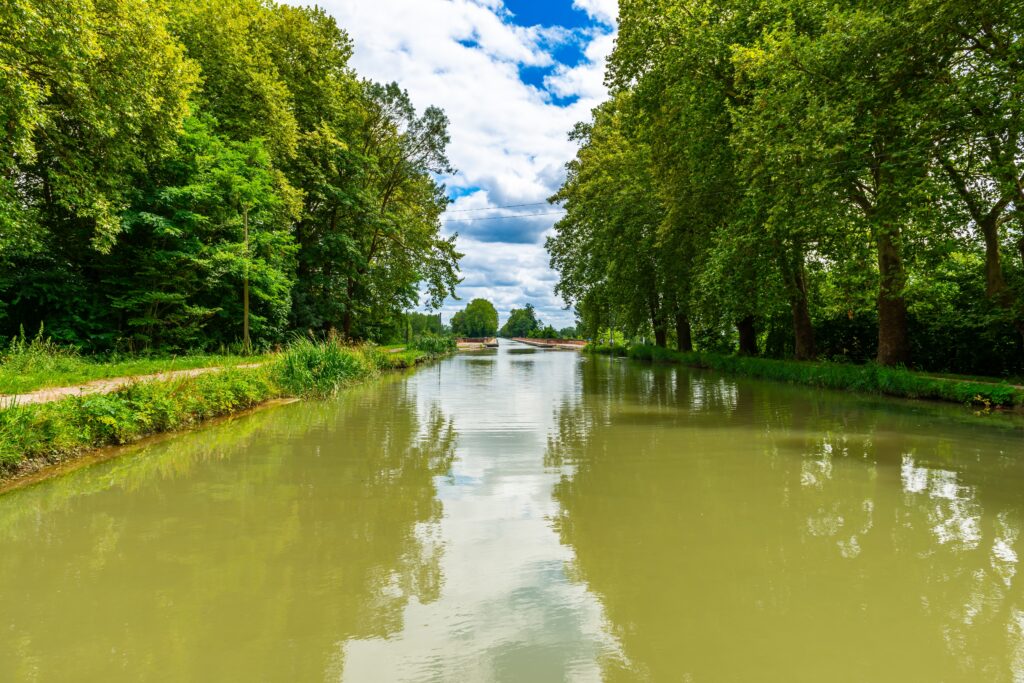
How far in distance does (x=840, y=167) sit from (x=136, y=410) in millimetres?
15365

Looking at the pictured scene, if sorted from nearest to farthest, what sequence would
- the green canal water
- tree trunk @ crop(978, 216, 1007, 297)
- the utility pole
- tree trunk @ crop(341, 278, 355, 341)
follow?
the green canal water → tree trunk @ crop(978, 216, 1007, 297) → the utility pole → tree trunk @ crop(341, 278, 355, 341)

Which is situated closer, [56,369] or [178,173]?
[56,369]

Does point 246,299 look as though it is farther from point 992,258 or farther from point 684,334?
point 684,334

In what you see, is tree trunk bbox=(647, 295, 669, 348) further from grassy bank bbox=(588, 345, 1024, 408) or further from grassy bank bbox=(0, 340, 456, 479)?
grassy bank bbox=(0, 340, 456, 479)

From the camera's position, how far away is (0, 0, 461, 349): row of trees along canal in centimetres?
1295

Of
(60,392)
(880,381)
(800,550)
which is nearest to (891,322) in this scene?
(880,381)

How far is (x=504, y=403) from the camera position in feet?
44.4

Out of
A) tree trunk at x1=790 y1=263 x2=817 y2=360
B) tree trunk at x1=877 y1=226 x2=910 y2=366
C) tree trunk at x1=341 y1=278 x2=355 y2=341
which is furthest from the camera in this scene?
tree trunk at x1=341 y1=278 x2=355 y2=341

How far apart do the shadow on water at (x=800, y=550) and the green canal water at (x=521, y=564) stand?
20 millimetres

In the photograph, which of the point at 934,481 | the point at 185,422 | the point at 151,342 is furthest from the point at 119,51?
the point at 934,481

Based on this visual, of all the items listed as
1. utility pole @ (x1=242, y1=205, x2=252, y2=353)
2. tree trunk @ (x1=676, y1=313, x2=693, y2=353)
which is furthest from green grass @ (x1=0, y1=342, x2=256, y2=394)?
tree trunk @ (x1=676, y1=313, x2=693, y2=353)

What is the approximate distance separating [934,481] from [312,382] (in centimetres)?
1309

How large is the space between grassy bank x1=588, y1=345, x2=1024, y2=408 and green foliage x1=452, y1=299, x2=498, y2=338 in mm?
124336

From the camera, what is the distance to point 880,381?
46.2 feet
